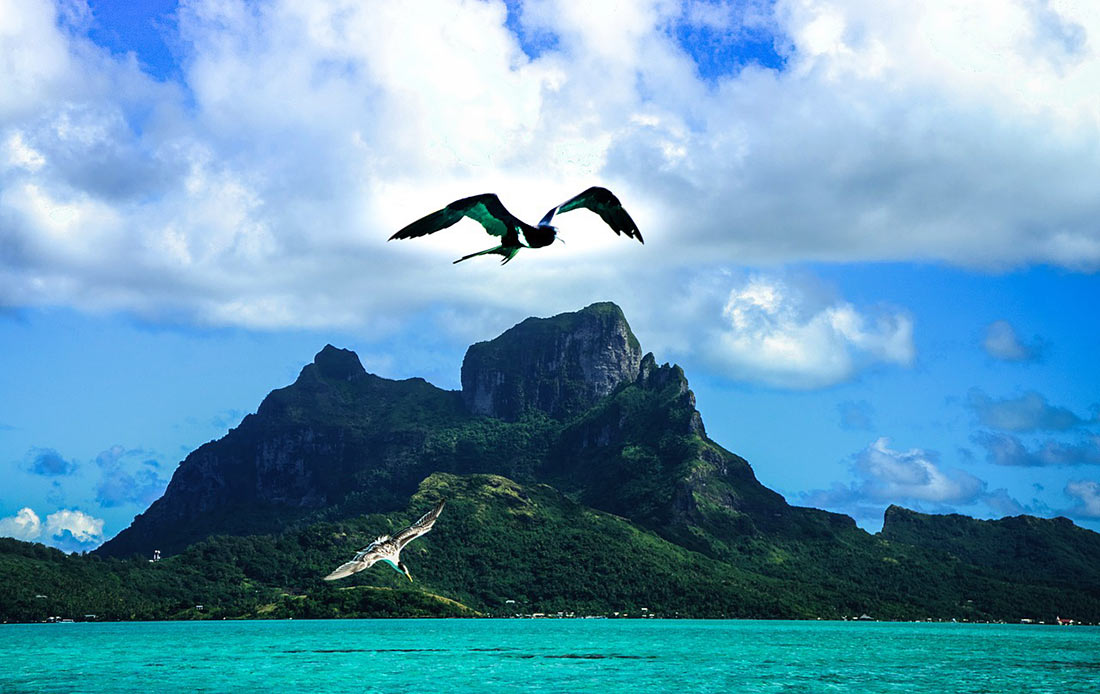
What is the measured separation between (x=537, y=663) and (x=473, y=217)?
9691 cm

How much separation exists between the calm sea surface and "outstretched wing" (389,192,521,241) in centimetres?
6775

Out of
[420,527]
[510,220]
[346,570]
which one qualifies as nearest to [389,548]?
[420,527]

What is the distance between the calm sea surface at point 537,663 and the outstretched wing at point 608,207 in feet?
219

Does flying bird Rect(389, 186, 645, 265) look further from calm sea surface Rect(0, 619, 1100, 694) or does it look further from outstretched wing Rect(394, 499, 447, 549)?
calm sea surface Rect(0, 619, 1100, 694)

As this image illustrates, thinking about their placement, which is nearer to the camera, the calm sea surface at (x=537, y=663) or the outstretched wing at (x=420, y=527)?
the outstretched wing at (x=420, y=527)

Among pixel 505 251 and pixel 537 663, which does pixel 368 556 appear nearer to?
pixel 505 251

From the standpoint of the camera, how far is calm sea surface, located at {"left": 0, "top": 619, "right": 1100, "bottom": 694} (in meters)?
81.4

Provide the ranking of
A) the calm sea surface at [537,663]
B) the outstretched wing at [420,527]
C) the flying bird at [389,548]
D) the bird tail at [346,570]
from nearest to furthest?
the bird tail at [346,570], the outstretched wing at [420,527], the flying bird at [389,548], the calm sea surface at [537,663]

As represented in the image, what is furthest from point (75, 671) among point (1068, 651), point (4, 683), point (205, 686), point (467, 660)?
point (1068, 651)

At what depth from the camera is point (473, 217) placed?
14.4 m

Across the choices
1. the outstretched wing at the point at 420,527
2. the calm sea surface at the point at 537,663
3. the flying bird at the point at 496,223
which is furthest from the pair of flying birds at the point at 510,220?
the calm sea surface at the point at 537,663

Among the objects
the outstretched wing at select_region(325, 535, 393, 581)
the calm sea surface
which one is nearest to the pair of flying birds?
the outstretched wing at select_region(325, 535, 393, 581)

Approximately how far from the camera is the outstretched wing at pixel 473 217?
13.8m

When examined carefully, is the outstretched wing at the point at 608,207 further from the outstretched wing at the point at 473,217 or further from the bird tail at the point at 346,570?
the bird tail at the point at 346,570
